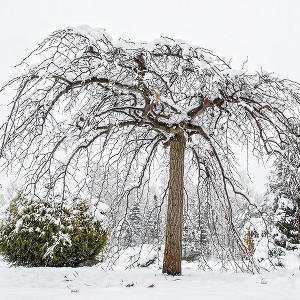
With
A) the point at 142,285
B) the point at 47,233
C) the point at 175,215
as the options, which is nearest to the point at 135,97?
the point at 175,215

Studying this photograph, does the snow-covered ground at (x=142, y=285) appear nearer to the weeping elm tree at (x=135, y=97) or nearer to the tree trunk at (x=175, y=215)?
the tree trunk at (x=175, y=215)

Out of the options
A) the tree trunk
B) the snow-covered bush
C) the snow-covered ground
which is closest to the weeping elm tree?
the tree trunk

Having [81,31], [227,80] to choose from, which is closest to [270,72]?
[227,80]

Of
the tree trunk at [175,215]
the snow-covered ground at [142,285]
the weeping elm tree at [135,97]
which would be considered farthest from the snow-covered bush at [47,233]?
the weeping elm tree at [135,97]

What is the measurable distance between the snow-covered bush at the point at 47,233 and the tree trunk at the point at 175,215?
2.06 metres

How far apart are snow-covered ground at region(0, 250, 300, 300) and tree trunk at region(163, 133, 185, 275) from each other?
18 centimetres

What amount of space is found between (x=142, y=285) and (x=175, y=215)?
102 centimetres

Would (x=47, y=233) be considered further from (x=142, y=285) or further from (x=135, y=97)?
(x=135, y=97)

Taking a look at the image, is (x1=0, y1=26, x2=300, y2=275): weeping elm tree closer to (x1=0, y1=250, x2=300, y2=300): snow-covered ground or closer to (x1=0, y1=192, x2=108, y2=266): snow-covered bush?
(x1=0, y1=250, x2=300, y2=300): snow-covered ground

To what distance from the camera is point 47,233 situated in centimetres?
555

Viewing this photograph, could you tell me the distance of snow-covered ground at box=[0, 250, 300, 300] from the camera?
2084 mm

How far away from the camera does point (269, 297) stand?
2.02 m

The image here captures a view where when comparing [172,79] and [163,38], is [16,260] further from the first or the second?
[163,38]

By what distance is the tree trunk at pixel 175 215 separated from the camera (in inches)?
140
